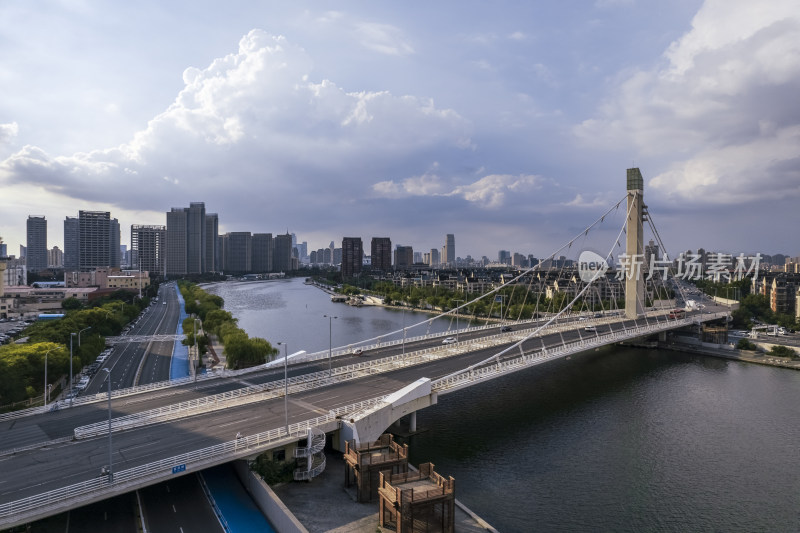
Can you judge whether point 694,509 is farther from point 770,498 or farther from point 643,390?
point 643,390

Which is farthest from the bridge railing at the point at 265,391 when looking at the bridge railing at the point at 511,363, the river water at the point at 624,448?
the bridge railing at the point at 511,363

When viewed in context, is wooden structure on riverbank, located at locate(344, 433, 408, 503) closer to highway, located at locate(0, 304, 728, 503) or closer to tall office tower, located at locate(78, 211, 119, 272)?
highway, located at locate(0, 304, 728, 503)

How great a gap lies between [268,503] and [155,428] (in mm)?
8209

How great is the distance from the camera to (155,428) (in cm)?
2444

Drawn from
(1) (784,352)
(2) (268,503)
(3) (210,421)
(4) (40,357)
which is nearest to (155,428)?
(3) (210,421)

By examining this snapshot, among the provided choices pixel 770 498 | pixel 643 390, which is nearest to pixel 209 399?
pixel 770 498

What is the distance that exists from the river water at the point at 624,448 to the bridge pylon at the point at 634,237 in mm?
21303

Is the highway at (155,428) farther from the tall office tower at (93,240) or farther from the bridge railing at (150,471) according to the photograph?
the tall office tower at (93,240)

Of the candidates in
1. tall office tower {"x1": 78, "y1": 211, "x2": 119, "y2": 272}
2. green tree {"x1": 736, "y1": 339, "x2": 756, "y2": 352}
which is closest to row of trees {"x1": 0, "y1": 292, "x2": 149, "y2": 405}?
green tree {"x1": 736, "y1": 339, "x2": 756, "y2": 352}

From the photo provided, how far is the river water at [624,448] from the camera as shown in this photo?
22.7 m

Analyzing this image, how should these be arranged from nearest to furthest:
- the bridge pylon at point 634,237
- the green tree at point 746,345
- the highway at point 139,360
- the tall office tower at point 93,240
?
1. the highway at point 139,360
2. the green tree at point 746,345
3. the bridge pylon at point 634,237
4. the tall office tower at point 93,240

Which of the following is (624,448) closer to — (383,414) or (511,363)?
(511,363)

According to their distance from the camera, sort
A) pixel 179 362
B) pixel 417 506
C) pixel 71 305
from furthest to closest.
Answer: pixel 71 305 < pixel 179 362 < pixel 417 506

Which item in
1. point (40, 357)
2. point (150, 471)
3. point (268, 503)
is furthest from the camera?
point (40, 357)
